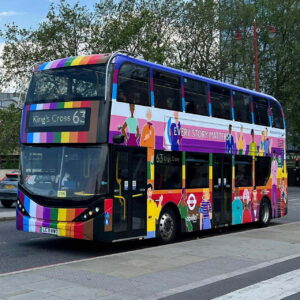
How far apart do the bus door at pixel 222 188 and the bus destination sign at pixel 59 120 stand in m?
4.67

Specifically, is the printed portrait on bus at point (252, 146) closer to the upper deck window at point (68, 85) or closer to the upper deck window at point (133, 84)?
the upper deck window at point (133, 84)

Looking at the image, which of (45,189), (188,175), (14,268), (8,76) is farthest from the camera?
(8,76)

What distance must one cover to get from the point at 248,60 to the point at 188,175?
29250 millimetres

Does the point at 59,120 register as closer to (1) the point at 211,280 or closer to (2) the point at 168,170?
(2) the point at 168,170

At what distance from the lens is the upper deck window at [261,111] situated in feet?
52.3

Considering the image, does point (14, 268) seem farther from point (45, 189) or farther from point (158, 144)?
point (158, 144)

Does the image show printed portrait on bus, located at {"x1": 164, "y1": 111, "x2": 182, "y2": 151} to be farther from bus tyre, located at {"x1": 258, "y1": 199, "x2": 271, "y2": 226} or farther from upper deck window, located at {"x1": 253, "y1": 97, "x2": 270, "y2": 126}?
bus tyre, located at {"x1": 258, "y1": 199, "x2": 271, "y2": 226}

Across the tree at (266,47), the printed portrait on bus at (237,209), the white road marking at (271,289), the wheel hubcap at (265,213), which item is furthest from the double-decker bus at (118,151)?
the tree at (266,47)

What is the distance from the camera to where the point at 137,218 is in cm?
1097

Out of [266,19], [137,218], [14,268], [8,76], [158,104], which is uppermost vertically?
[266,19]

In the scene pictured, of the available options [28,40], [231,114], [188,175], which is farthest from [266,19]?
[188,175]

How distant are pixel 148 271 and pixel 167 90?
5090 millimetres

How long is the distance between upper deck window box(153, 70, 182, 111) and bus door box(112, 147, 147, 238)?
135cm

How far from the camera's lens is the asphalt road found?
31.5 ft
